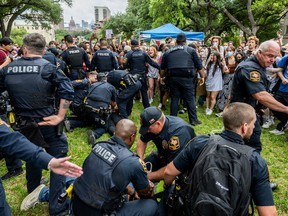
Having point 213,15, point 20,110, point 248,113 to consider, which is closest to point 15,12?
point 213,15

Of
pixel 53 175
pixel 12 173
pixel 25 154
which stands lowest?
pixel 12 173

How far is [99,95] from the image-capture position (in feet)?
18.0

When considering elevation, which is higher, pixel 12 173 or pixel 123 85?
pixel 123 85

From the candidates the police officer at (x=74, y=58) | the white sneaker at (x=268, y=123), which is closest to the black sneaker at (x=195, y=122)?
the white sneaker at (x=268, y=123)

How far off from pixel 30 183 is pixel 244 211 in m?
2.78

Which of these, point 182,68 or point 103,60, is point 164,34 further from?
point 182,68

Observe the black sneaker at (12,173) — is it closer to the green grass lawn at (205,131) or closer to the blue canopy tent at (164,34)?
the green grass lawn at (205,131)

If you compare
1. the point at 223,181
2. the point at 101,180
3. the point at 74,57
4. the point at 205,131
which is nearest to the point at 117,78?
the point at 74,57

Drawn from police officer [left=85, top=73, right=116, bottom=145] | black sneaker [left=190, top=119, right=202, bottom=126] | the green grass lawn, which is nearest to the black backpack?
the green grass lawn

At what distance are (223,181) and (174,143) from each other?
1.14 meters

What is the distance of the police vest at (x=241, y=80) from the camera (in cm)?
322

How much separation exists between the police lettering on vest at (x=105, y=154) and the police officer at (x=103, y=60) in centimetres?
512

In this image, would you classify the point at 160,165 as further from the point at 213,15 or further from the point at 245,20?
the point at 245,20

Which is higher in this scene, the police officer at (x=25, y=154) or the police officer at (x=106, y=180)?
the police officer at (x=25, y=154)
